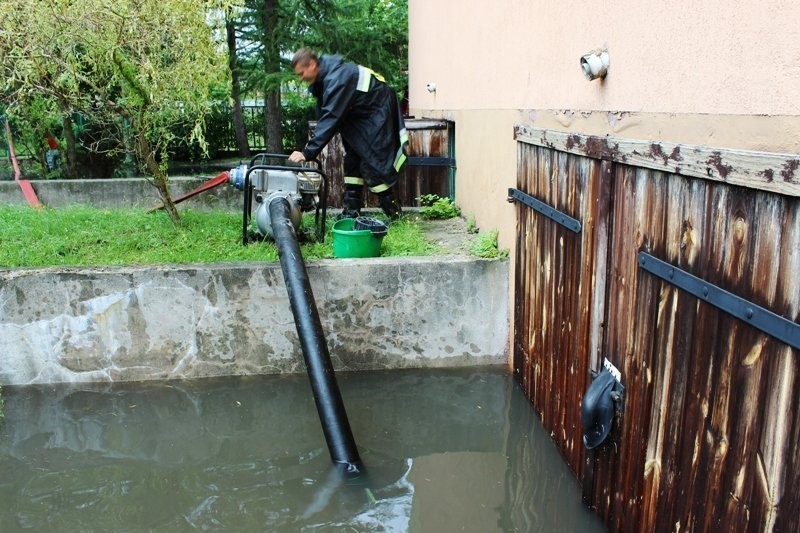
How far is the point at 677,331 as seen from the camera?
2533 mm

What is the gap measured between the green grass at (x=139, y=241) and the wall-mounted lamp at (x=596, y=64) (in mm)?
2612

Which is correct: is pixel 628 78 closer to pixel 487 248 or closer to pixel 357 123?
pixel 487 248

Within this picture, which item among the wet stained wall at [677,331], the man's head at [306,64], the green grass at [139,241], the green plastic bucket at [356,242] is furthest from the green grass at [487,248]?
the man's head at [306,64]

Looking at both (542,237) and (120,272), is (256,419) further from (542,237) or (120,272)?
(542,237)

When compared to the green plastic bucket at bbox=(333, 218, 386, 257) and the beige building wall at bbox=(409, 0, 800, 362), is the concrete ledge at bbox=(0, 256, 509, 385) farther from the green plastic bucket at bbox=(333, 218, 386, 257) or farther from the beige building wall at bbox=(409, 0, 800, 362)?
the beige building wall at bbox=(409, 0, 800, 362)

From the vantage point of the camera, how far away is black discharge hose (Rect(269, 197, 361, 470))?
4.01 m

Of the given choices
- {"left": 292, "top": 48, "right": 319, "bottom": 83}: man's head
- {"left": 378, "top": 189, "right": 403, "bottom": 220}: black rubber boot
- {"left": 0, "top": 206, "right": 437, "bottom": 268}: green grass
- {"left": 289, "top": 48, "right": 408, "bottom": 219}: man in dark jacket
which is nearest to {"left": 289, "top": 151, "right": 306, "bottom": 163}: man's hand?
{"left": 289, "top": 48, "right": 408, "bottom": 219}: man in dark jacket

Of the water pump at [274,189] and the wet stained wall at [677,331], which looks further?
the water pump at [274,189]

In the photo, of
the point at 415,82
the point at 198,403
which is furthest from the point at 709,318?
the point at 415,82

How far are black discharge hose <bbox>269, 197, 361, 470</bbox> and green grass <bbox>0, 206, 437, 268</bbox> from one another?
30.6 inches

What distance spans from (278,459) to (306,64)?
146 inches

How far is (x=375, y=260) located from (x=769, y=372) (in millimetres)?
3714

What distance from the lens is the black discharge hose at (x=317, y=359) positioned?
4008mm

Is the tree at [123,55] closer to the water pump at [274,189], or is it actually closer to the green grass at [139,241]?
the green grass at [139,241]
